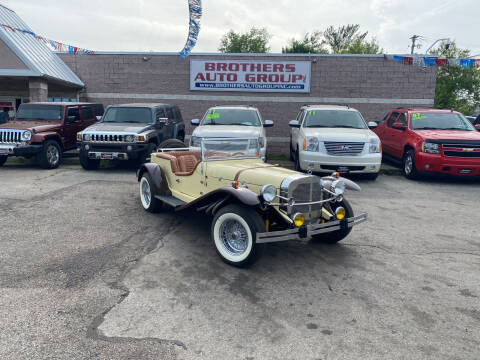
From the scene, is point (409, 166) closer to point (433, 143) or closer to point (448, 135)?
point (433, 143)

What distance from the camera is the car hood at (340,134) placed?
916cm

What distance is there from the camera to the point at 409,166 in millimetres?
10469

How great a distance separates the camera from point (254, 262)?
418 cm

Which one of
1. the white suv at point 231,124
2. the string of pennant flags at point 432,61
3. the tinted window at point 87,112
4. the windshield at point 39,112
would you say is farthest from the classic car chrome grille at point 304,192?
the string of pennant flags at point 432,61

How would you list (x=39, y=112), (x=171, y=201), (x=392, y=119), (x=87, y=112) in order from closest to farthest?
1. (x=171, y=201)
2. (x=39, y=112)
3. (x=392, y=119)
4. (x=87, y=112)

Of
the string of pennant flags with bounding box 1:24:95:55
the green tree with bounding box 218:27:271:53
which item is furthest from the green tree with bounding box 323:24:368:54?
the string of pennant flags with bounding box 1:24:95:55

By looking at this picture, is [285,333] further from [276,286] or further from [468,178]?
[468,178]

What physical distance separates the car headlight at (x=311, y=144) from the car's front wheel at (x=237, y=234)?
17.4 feet

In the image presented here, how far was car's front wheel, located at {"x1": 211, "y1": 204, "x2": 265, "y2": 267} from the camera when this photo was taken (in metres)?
4.07

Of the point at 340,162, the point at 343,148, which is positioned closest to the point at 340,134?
the point at 343,148

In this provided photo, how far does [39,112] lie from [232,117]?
5.95 m

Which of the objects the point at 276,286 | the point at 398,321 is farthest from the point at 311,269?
the point at 398,321

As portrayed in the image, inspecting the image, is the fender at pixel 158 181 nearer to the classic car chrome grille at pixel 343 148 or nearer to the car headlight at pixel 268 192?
the car headlight at pixel 268 192

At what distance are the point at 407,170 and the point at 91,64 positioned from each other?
13437 mm
